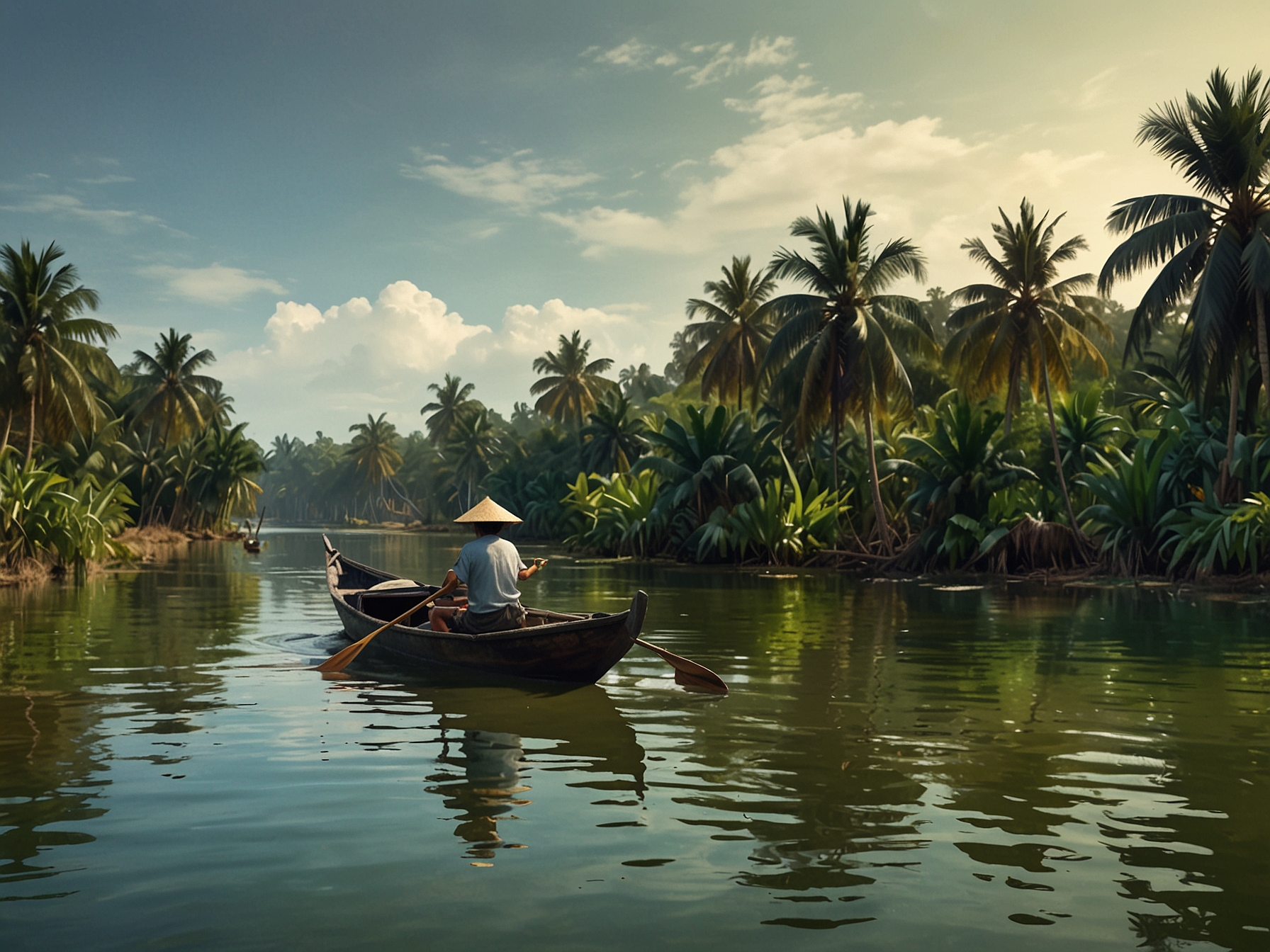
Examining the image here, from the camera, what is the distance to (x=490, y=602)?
10609 millimetres

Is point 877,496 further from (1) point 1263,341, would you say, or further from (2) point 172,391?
(2) point 172,391

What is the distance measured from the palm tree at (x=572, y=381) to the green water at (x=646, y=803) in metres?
53.7

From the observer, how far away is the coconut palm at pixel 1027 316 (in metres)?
28.5

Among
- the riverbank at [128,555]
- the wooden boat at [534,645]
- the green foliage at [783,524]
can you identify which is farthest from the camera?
the green foliage at [783,524]

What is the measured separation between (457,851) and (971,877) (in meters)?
2.54

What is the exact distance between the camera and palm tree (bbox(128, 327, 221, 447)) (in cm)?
5225

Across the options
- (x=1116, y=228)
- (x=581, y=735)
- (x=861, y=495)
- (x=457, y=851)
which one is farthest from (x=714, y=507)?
(x=457, y=851)

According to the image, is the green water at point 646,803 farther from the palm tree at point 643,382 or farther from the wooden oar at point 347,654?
the palm tree at point 643,382

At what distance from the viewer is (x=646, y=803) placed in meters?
6.04

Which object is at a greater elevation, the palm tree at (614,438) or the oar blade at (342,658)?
the palm tree at (614,438)

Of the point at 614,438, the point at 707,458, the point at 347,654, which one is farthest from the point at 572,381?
the point at 347,654

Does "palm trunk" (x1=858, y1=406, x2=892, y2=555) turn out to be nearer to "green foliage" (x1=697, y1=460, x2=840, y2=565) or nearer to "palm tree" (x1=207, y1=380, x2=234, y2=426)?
"green foliage" (x1=697, y1=460, x2=840, y2=565)

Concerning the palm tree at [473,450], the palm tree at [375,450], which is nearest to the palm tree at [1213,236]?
the palm tree at [473,450]

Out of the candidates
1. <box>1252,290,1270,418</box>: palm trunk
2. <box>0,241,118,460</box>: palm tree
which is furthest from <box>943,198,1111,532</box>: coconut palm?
<box>0,241,118,460</box>: palm tree
